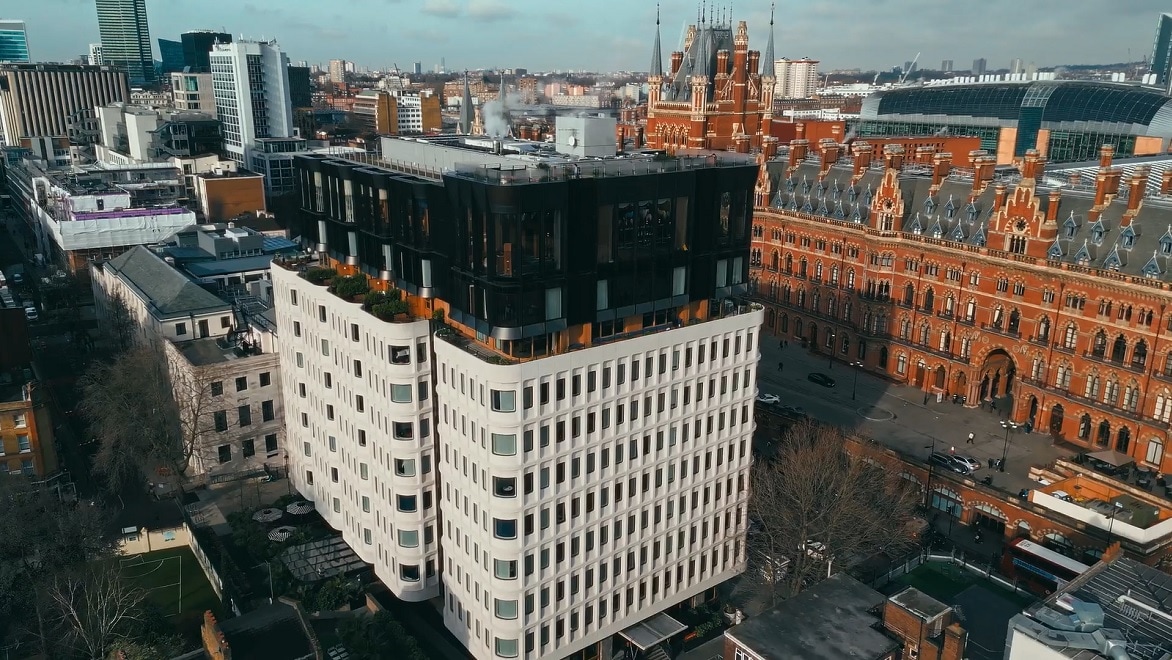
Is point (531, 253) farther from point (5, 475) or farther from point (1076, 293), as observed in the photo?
point (1076, 293)

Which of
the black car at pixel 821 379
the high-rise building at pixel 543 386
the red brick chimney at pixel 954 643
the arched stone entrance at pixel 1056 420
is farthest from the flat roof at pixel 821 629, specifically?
the black car at pixel 821 379

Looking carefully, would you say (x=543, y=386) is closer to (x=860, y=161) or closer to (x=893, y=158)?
(x=893, y=158)

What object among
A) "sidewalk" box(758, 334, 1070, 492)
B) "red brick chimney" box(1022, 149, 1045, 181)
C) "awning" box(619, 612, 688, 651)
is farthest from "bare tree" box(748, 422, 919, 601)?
"red brick chimney" box(1022, 149, 1045, 181)

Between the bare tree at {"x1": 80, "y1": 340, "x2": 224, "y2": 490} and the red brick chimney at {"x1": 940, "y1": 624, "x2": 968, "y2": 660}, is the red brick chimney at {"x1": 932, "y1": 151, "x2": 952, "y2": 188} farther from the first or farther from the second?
the bare tree at {"x1": 80, "y1": 340, "x2": 224, "y2": 490}

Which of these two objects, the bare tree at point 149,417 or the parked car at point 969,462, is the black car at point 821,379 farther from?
the bare tree at point 149,417

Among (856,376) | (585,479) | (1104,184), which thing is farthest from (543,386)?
(1104,184)

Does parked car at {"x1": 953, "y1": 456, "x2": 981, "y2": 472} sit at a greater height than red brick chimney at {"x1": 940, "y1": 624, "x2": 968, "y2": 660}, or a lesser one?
lesser
